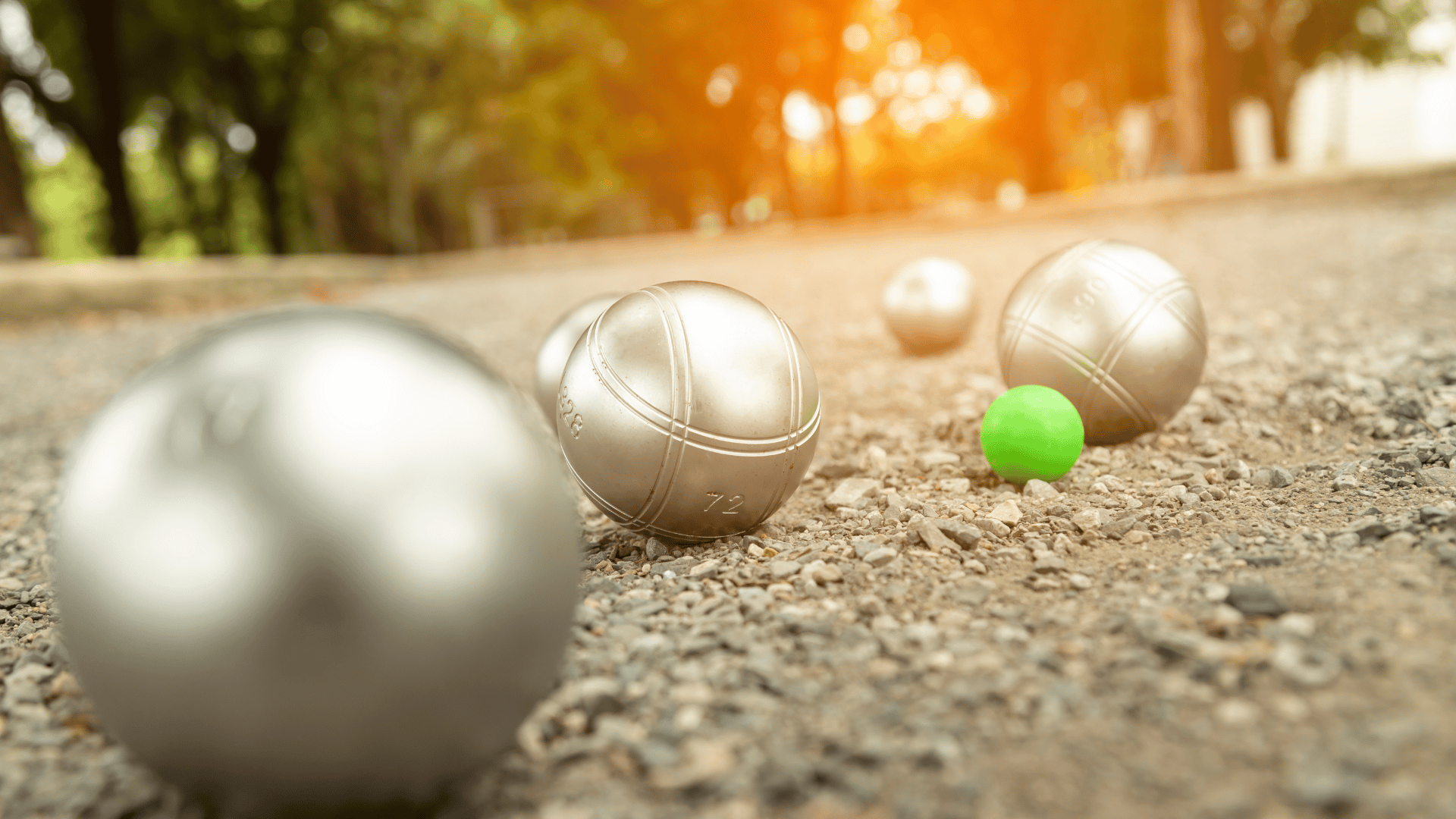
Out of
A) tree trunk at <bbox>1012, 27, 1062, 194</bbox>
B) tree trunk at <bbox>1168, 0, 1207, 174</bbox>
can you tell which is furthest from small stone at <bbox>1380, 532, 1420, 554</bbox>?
tree trunk at <bbox>1012, 27, 1062, 194</bbox>

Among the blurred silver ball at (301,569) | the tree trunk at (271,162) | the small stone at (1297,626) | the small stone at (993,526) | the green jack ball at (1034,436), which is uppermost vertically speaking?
the tree trunk at (271,162)

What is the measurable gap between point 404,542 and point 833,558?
1776 millimetres

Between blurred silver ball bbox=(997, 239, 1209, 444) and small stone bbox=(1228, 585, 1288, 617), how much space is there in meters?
1.77

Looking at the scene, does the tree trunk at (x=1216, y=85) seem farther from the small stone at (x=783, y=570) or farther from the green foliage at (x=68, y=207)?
the green foliage at (x=68, y=207)

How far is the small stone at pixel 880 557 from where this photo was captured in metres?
3.26

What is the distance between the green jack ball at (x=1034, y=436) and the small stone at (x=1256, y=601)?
124 centimetres

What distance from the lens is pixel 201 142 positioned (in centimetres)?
3177

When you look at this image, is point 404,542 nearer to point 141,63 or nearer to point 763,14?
point 141,63

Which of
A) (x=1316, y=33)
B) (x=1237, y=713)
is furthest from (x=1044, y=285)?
(x=1316, y=33)

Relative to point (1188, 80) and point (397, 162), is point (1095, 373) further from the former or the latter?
point (397, 162)

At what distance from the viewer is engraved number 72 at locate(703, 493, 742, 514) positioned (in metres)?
3.42

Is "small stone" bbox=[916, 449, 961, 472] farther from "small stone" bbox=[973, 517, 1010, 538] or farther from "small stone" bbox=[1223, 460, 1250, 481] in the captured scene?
"small stone" bbox=[1223, 460, 1250, 481]

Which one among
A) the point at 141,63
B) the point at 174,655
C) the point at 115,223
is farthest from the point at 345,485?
the point at 141,63

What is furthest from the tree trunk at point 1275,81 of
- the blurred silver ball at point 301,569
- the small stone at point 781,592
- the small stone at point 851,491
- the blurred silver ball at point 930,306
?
the blurred silver ball at point 301,569
